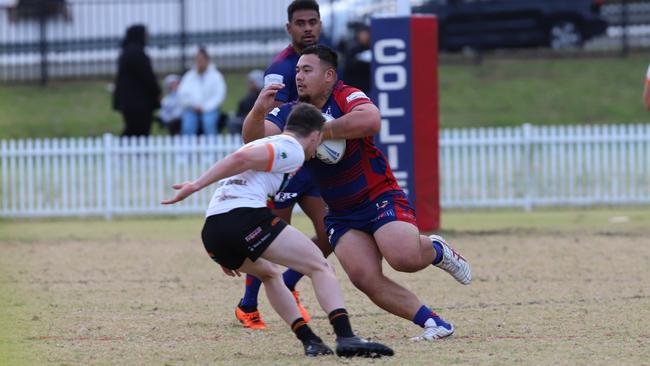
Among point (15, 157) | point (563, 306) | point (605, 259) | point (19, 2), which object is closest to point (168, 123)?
point (15, 157)

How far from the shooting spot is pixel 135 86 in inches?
757

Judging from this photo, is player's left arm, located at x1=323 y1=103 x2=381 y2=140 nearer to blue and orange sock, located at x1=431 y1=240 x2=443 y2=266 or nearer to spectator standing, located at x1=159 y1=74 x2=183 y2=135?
blue and orange sock, located at x1=431 y1=240 x2=443 y2=266

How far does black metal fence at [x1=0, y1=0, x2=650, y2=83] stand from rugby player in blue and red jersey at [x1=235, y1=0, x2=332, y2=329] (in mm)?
18214

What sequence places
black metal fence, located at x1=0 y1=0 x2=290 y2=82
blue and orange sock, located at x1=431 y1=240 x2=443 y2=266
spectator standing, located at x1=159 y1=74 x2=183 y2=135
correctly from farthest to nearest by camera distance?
black metal fence, located at x1=0 y1=0 x2=290 y2=82 → spectator standing, located at x1=159 y1=74 x2=183 y2=135 → blue and orange sock, located at x1=431 y1=240 x2=443 y2=266

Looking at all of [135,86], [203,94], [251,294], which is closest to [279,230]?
[251,294]

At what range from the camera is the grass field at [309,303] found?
23.8ft

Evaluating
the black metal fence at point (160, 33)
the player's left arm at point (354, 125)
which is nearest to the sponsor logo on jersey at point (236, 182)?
the player's left arm at point (354, 125)

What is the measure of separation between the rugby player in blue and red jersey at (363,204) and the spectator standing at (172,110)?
1309 centimetres

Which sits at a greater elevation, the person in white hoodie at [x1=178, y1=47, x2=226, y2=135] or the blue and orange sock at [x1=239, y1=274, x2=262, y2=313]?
the person in white hoodie at [x1=178, y1=47, x2=226, y2=135]

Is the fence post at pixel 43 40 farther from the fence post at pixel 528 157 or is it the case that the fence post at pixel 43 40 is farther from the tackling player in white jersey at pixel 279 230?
→ the tackling player in white jersey at pixel 279 230

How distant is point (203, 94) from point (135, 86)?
45.7 inches

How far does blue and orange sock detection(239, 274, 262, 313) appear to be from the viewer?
28.0 feet

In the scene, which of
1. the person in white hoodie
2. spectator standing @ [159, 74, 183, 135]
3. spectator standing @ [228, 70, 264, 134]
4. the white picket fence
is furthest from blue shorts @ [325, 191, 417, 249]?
spectator standing @ [159, 74, 183, 135]

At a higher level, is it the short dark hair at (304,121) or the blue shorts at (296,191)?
Answer: the short dark hair at (304,121)
